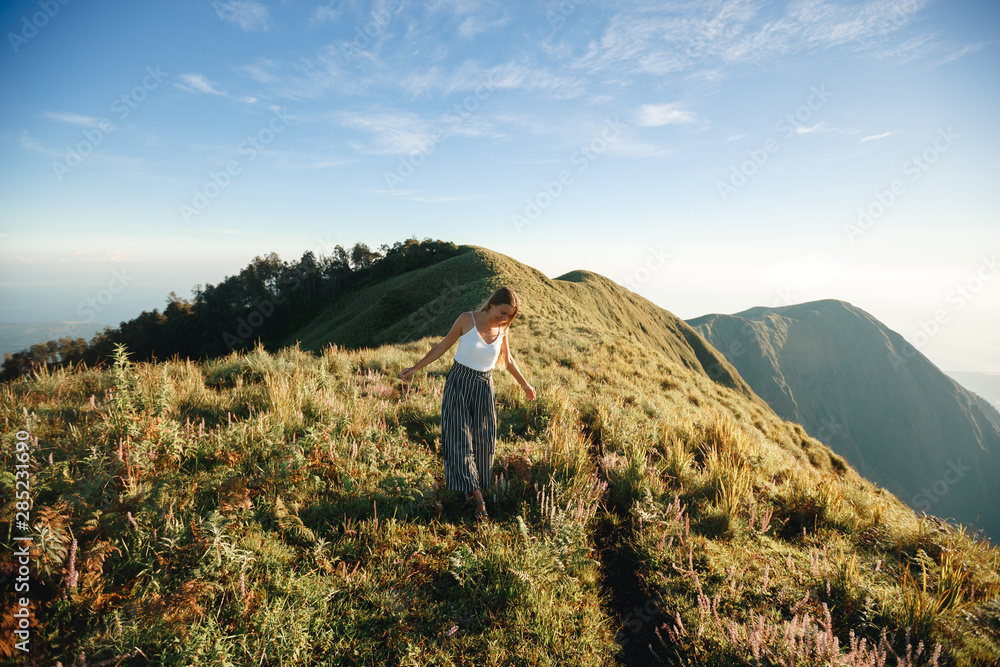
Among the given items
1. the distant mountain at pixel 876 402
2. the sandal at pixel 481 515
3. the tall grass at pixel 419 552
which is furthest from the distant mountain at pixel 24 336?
the distant mountain at pixel 876 402

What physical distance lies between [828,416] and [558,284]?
128 m

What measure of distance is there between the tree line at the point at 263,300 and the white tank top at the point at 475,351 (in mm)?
65087

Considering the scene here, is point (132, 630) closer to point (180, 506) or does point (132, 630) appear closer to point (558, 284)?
point (180, 506)

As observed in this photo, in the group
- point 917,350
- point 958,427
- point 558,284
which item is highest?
point 558,284

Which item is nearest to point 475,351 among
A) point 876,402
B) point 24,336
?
point 876,402

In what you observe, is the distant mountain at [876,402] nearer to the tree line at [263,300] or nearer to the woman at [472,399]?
the tree line at [263,300]

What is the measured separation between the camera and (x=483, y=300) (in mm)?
28266

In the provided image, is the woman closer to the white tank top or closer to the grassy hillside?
the white tank top

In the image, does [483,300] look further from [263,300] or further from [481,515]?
[263,300]

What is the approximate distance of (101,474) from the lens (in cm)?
335

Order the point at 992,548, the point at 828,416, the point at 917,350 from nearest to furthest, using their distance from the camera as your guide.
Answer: the point at 992,548 < the point at 828,416 < the point at 917,350

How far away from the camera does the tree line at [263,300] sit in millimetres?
59906

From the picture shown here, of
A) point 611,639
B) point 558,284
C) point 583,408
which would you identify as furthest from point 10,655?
point 558,284

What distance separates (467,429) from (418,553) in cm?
128
